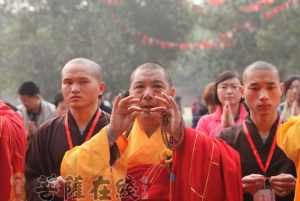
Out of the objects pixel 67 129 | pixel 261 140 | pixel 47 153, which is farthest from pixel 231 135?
pixel 47 153

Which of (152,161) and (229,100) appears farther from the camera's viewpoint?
(229,100)

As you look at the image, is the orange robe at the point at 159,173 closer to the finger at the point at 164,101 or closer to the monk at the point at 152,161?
the monk at the point at 152,161

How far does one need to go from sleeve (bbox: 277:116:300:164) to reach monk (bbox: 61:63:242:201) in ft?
1.01

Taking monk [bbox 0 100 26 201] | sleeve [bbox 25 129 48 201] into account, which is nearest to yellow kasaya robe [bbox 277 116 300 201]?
sleeve [bbox 25 129 48 201]

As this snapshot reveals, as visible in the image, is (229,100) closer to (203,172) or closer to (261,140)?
(261,140)

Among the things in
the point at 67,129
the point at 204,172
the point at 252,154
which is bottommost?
the point at 204,172

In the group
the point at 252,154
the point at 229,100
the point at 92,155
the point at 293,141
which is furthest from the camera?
the point at 229,100

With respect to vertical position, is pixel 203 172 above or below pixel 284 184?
above

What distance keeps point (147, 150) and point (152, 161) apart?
84 millimetres

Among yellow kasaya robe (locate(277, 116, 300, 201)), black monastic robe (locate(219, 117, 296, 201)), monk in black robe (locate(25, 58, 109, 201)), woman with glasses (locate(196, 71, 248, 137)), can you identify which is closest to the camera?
yellow kasaya robe (locate(277, 116, 300, 201))

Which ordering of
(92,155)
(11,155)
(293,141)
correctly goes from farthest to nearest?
(11,155) < (92,155) < (293,141)

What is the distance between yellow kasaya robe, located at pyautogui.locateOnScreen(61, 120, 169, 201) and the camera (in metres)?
3.16

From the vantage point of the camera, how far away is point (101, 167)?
3.17 m

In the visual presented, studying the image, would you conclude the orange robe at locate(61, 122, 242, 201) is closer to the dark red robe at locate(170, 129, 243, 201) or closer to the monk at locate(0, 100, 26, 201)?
the dark red robe at locate(170, 129, 243, 201)
